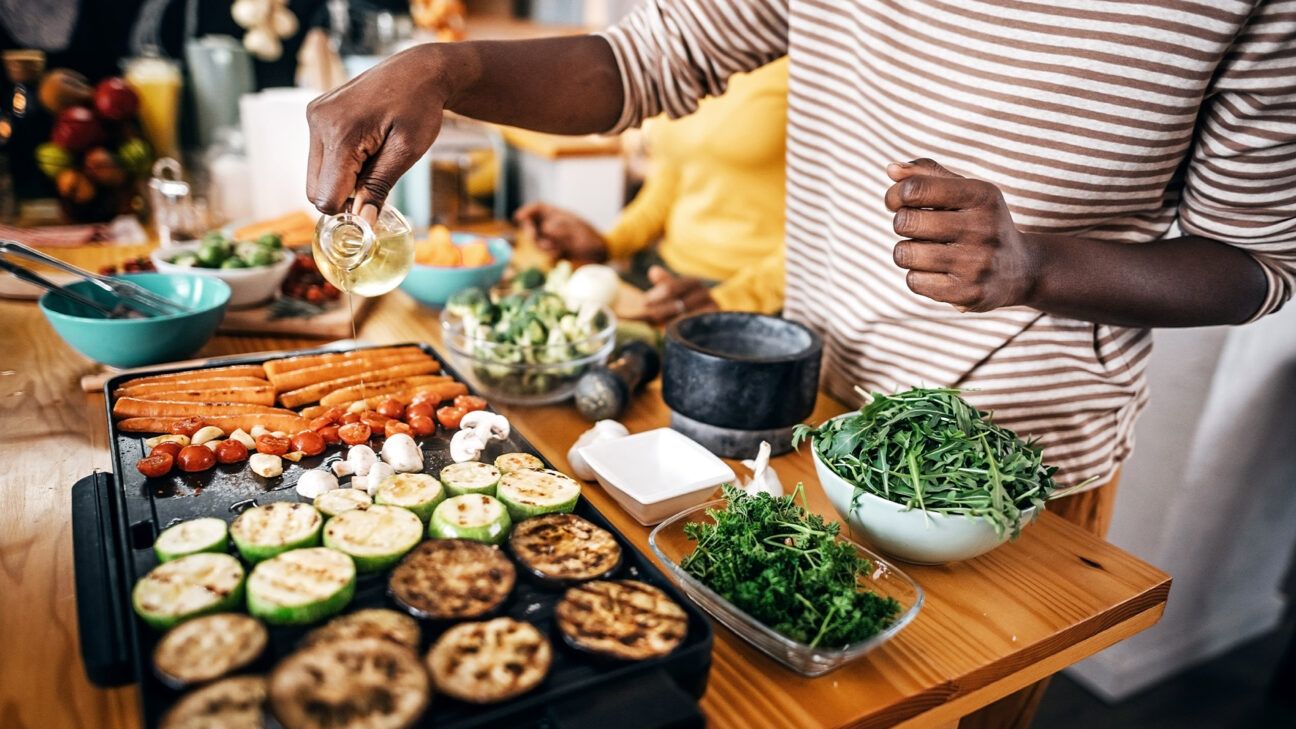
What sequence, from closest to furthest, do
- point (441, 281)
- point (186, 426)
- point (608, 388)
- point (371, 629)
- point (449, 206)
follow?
point (371, 629)
point (186, 426)
point (608, 388)
point (441, 281)
point (449, 206)

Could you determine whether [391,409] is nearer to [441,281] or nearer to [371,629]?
[371,629]

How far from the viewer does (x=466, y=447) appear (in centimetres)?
129

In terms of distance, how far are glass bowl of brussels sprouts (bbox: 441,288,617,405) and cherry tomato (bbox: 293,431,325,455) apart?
0.42 meters

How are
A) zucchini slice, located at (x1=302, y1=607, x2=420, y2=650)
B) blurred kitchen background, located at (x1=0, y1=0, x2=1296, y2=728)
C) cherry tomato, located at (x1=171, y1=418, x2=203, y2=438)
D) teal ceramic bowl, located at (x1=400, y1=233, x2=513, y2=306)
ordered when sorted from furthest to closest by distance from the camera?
1. blurred kitchen background, located at (x1=0, y1=0, x2=1296, y2=728)
2. teal ceramic bowl, located at (x1=400, y1=233, x2=513, y2=306)
3. cherry tomato, located at (x1=171, y1=418, x2=203, y2=438)
4. zucchini slice, located at (x1=302, y1=607, x2=420, y2=650)

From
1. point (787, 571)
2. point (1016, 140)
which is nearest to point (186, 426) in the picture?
point (787, 571)

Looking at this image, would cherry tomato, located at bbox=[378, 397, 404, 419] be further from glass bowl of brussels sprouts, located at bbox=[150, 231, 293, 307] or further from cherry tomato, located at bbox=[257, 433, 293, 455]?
glass bowl of brussels sprouts, located at bbox=[150, 231, 293, 307]

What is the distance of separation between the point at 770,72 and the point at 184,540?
2126 mm

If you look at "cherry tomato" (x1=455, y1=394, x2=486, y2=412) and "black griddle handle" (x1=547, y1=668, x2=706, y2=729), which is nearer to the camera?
"black griddle handle" (x1=547, y1=668, x2=706, y2=729)

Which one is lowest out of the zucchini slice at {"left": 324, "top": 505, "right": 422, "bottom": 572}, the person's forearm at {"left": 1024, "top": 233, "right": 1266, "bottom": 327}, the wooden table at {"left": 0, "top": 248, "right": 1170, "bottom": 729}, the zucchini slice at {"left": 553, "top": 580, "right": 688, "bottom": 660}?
the wooden table at {"left": 0, "top": 248, "right": 1170, "bottom": 729}

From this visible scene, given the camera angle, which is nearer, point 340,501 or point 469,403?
point 340,501

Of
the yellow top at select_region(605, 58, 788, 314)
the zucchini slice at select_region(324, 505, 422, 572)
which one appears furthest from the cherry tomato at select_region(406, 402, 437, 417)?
the yellow top at select_region(605, 58, 788, 314)

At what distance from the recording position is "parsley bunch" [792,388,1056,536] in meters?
1.10

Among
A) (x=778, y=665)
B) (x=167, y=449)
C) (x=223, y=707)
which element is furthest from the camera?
(x=167, y=449)

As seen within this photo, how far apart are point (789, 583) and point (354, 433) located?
761 millimetres
